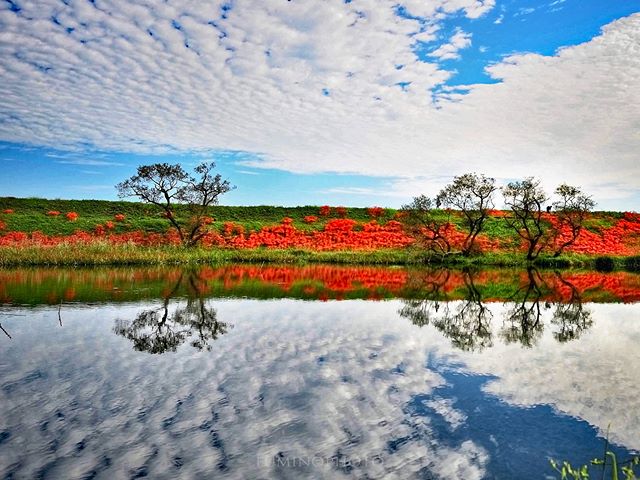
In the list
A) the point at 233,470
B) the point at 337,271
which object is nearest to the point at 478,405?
the point at 233,470

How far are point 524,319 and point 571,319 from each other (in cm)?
178

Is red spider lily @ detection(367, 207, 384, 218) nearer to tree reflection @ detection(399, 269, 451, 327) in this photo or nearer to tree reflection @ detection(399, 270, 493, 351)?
tree reflection @ detection(399, 269, 451, 327)

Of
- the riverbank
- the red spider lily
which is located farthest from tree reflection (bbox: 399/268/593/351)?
the red spider lily

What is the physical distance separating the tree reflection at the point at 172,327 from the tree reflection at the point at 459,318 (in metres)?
6.77

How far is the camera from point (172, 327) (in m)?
14.1

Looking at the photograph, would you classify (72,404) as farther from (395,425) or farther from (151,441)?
(395,425)

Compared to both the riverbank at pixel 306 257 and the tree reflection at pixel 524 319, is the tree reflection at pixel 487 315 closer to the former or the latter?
the tree reflection at pixel 524 319

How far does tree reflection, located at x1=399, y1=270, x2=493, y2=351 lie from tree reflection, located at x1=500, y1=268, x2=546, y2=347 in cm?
63

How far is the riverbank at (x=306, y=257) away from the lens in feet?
122

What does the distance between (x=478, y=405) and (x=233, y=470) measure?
4580 mm

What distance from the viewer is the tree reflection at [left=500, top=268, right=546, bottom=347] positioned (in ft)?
44.5

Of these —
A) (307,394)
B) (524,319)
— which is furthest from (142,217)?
(307,394)

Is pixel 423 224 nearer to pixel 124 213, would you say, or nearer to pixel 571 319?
pixel 571 319

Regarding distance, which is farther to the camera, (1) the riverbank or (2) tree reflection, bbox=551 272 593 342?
(1) the riverbank
